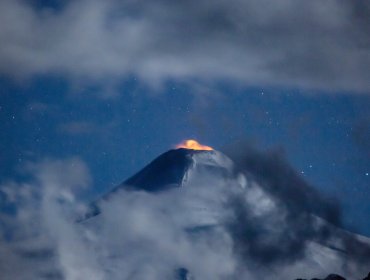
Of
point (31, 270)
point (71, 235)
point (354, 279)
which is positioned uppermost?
point (71, 235)

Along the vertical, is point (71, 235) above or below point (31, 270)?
above

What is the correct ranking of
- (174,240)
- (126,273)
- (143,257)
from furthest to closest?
(174,240) < (143,257) < (126,273)

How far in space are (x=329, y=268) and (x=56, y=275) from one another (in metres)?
92.2

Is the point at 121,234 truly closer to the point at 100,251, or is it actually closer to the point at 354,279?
the point at 100,251

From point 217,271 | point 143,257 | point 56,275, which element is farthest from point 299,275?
point 56,275

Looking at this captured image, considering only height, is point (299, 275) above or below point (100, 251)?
below

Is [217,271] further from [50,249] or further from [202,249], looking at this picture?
[50,249]

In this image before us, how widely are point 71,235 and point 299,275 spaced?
85861mm

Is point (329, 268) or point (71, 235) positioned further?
point (71, 235)

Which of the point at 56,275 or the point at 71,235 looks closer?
the point at 56,275

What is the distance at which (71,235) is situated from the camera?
19612cm


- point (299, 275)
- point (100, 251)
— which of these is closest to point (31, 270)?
point (100, 251)

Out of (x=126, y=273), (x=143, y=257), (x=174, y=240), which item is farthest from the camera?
(x=174, y=240)

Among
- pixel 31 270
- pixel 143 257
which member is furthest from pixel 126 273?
pixel 31 270
